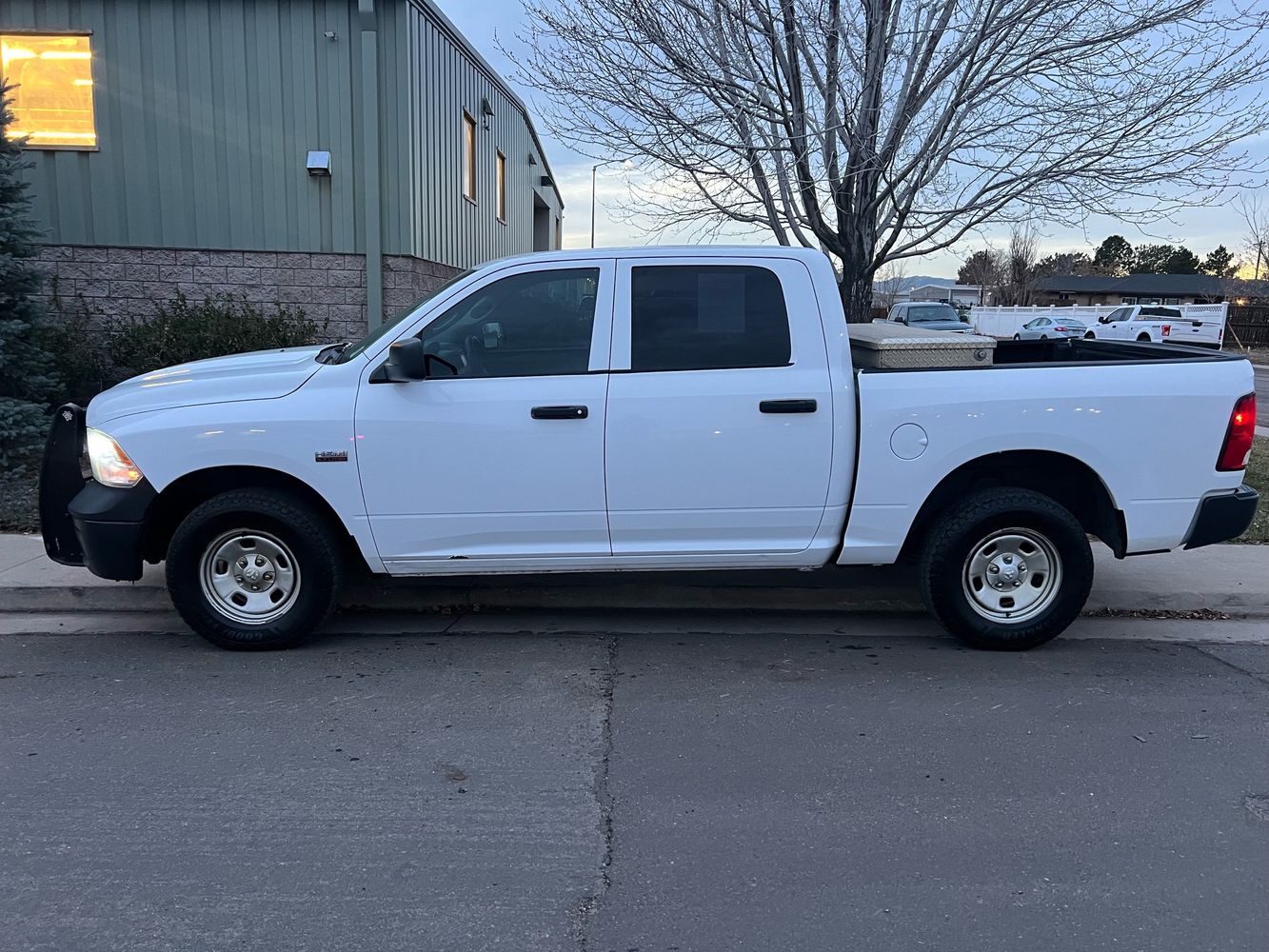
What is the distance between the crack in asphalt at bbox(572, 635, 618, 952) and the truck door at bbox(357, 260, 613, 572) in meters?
0.68

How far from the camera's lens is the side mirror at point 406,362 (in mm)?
4707

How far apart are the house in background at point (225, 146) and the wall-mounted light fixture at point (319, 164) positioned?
0.08 ft

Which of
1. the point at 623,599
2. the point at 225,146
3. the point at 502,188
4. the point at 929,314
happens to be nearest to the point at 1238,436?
the point at 623,599

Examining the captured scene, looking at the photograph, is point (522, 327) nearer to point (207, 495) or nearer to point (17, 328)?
point (207, 495)

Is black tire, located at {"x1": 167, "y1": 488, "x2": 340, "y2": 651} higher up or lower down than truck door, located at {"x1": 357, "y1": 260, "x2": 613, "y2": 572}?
lower down

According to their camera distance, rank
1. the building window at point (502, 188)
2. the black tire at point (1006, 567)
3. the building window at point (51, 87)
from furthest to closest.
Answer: the building window at point (502, 188)
the building window at point (51, 87)
the black tire at point (1006, 567)

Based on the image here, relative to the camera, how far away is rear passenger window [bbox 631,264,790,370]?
5.06 meters

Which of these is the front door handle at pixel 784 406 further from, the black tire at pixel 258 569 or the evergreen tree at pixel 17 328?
the evergreen tree at pixel 17 328

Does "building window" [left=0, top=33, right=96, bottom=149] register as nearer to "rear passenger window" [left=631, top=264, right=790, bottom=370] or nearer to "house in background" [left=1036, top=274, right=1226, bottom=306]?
"rear passenger window" [left=631, top=264, right=790, bottom=370]

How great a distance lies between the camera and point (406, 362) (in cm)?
473

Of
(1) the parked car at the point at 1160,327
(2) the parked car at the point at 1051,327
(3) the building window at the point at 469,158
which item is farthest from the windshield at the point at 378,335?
(1) the parked car at the point at 1160,327

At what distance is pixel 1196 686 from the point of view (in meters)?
4.93

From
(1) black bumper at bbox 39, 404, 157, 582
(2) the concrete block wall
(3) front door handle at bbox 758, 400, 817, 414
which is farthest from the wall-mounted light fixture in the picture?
(3) front door handle at bbox 758, 400, 817, 414

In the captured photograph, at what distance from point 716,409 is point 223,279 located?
8626 mm
